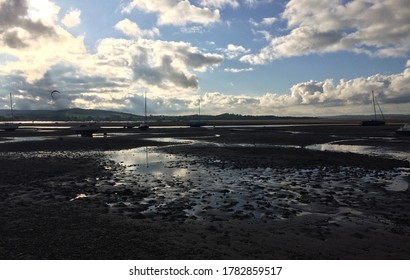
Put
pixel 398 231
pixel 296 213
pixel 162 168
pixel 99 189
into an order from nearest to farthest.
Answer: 1. pixel 398 231
2. pixel 296 213
3. pixel 99 189
4. pixel 162 168

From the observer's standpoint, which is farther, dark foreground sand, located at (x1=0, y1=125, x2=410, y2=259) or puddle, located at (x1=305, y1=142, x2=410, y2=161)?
puddle, located at (x1=305, y1=142, x2=410, y2=161)

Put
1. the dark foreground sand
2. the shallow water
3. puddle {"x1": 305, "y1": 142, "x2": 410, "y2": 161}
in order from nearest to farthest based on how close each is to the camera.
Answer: the dark foreground sand
the shallow water
puddle {"x1": 305, "y1": 142, "x2": 410, "y2": 161}

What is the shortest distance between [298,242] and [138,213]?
6604 millimetres

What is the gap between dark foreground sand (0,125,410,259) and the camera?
9859 mm

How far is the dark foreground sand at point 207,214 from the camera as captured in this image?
9.86 meters

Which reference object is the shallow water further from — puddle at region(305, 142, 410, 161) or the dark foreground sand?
puddle at region(305, 142, 410, 161)

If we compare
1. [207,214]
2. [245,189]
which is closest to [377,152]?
[245,189]

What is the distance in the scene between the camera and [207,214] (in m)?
13.8

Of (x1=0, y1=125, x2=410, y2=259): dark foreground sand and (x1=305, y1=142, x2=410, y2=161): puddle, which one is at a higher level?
(x1=0, y1=125, x2=410, y2=259): dark foreground sand

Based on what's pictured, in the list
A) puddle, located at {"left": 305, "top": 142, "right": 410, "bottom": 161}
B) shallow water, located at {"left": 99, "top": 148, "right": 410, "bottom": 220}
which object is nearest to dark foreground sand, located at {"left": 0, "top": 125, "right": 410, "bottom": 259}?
shallow water, located at {"left": 99, "top": 148, "right": 410, "bottom": 220}

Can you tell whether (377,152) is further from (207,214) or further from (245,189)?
(207,214)

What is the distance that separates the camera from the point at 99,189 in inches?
742
